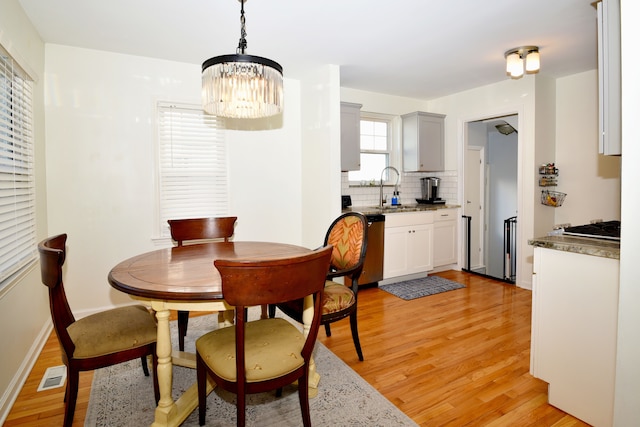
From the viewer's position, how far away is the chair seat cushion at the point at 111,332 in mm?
1634

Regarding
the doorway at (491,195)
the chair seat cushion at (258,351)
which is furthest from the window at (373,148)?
the chair seat cushion at (258,351)

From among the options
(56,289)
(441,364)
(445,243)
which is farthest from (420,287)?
(56,289)

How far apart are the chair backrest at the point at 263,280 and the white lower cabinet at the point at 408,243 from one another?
2848mm

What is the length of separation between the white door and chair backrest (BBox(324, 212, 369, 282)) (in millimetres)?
2997

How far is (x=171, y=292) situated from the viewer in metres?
1.46

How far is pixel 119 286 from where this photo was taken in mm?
1570

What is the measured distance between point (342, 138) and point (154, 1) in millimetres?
2375

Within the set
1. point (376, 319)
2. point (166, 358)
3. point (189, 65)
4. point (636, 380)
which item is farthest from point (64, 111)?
point (636, 380)

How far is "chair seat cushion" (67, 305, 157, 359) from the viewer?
1634mm

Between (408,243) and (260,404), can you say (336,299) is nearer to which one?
(260,404)

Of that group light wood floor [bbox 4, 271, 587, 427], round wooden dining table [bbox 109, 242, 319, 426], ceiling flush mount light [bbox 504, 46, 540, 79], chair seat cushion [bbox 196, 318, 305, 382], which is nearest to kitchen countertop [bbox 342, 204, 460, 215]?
light wood floor [bbox 4, 271, 587, 427]

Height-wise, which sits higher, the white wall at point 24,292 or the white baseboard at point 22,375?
the white wall at point 24,292

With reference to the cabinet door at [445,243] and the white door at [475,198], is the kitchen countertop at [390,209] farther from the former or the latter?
the white door at [475,198]

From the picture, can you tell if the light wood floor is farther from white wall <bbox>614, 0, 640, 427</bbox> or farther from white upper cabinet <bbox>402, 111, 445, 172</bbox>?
white upper cabinet <bbox>402, 111, 445, 172</bbox>
